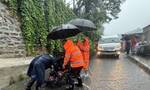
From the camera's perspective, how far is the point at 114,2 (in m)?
47.8

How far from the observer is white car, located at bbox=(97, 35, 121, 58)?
108 feet

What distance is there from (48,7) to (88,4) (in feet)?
74.0

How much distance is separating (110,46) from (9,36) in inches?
727

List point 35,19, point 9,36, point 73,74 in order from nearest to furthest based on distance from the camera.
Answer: point 73,74
point 9,36
point 35,19

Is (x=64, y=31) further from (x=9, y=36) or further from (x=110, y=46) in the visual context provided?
(x=110, y=46)

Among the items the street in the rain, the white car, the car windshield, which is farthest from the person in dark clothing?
the car windshield

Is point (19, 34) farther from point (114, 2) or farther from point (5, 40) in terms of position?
point (114, 2)

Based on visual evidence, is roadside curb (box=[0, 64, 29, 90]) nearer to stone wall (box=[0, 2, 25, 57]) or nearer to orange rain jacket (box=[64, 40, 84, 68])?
stone wall (box=[0, 2, 25, 57])

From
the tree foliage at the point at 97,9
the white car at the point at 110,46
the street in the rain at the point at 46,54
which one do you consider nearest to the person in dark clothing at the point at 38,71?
the street in the rain at the point at 46,54

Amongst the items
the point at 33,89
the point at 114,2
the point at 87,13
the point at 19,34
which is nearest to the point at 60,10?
the point at 19,34

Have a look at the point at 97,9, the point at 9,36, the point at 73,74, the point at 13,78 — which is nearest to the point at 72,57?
the point at 73,74

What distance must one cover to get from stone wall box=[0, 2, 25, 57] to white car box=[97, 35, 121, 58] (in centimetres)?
1678

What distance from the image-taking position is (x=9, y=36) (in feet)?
50.6

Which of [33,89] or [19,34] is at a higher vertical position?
[19,34]
